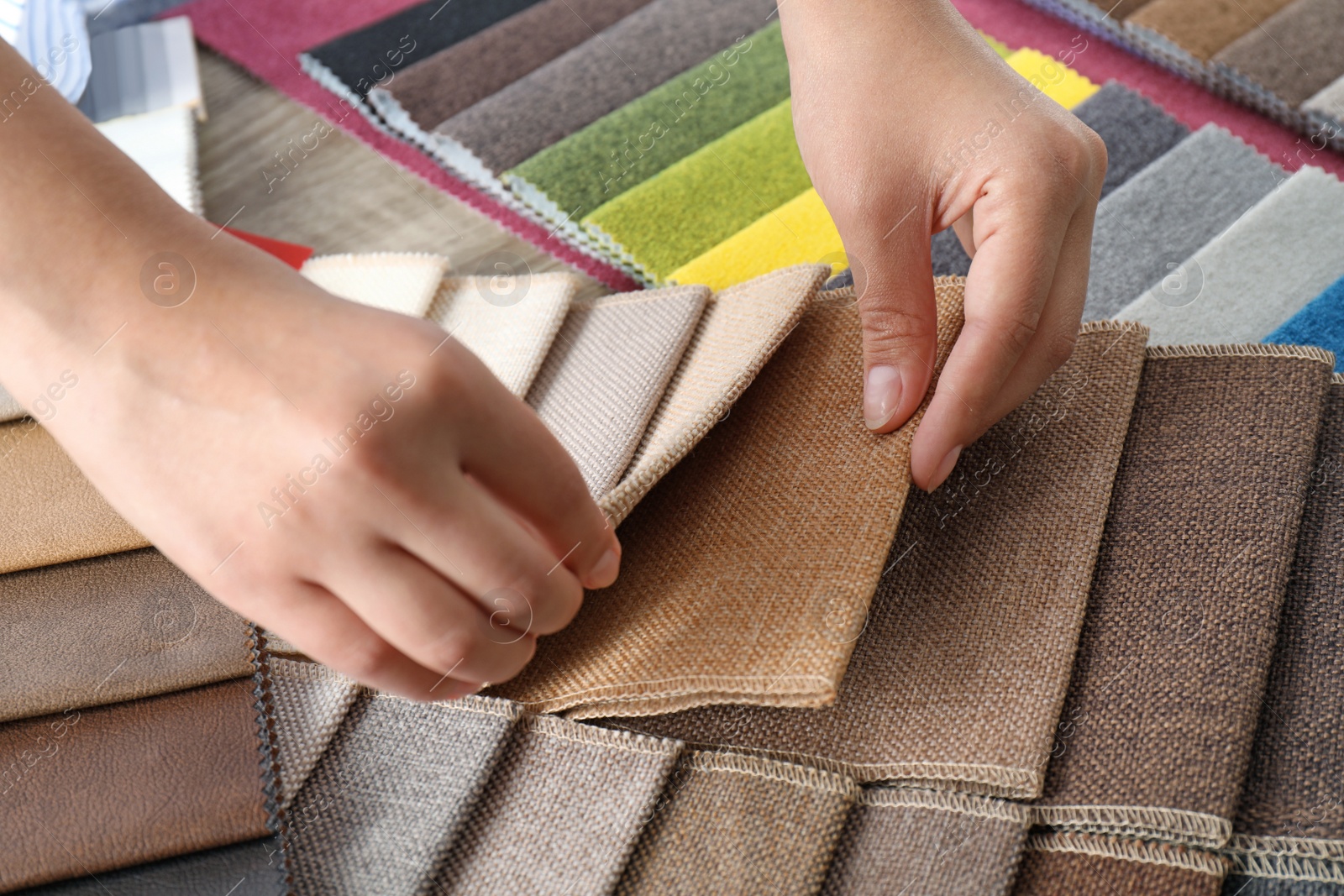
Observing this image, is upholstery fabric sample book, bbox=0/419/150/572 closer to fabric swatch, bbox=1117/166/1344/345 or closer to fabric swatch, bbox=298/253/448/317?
fabric swatch, bbox=298/253/448/317

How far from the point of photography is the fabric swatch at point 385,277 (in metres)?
1.22

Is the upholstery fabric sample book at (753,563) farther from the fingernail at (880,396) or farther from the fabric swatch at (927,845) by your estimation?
the fabric swatch at (927,845)

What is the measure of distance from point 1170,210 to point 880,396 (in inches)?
28.3

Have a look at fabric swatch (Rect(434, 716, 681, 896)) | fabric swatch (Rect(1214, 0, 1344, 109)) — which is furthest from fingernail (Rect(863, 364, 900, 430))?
fabric swatch (Rect(1214, 0, 1344, 109))

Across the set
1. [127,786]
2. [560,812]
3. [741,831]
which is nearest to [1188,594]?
[741,831]

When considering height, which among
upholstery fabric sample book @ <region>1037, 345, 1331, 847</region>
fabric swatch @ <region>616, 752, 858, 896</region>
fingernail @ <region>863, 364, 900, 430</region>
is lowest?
upholstery fabric sample book @ <region>1037, 345, 1331, 847</region>

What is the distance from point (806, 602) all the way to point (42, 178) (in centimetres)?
65

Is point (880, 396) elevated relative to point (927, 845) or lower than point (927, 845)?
elevated

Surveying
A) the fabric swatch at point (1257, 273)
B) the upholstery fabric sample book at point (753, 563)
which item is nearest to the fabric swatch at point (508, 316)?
the upholstery fabric sample book at point (753, 563)

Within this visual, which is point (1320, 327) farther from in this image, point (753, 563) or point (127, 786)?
point (127, 786)

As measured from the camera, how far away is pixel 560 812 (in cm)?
80

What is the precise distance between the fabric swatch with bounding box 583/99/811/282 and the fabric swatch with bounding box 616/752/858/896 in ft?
2.40

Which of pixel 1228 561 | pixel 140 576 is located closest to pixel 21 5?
pixel 140 576

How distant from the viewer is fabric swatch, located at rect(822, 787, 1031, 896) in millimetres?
738
